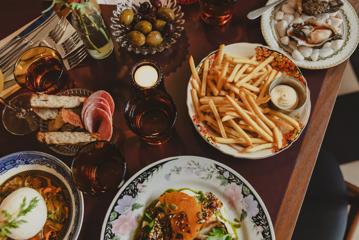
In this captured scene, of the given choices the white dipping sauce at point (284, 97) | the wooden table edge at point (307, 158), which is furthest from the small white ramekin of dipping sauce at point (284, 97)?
the wooden table edge at point (307, 158)

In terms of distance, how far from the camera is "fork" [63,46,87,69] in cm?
139

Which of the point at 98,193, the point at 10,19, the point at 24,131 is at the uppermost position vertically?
the point at 10,19

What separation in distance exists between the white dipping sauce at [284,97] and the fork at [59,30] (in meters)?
0.80

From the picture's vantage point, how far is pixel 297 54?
51.8 inches

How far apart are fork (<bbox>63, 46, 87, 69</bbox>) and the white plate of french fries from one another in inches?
16.7

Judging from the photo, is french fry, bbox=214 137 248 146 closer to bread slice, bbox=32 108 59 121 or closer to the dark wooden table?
the dark wooden table

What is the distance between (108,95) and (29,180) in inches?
14.7

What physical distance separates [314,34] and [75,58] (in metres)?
0.87

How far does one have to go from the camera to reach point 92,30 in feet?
4.27

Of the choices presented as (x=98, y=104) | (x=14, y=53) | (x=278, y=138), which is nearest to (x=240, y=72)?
(x=278, y=138)

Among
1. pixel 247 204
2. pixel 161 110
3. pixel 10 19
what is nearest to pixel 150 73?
pixel 161 110

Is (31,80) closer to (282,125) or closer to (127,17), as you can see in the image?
(127,17)

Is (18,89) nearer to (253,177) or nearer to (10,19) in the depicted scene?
(10,19)

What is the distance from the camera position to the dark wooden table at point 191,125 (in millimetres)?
1172
